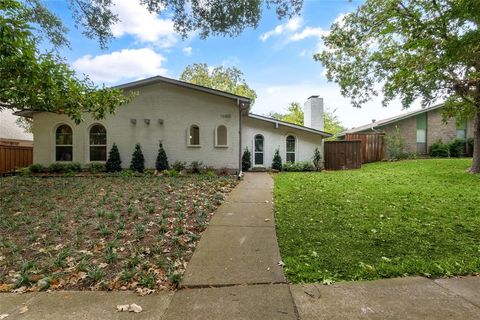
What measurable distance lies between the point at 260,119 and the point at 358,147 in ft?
20.4

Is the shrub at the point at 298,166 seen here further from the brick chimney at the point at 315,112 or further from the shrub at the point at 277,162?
the brick chimney at the point at 315,112

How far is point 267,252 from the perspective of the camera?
13.6 feet

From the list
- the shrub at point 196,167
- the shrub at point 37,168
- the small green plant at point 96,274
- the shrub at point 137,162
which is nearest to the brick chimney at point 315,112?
Answer: the shrub at point 196,167

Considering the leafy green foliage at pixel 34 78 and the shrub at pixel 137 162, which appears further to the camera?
the shrub at pixel 137 162

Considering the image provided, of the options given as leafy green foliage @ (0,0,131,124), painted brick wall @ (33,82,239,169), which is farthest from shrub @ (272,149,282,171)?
leafy green foliage @ (0,0,131,124)

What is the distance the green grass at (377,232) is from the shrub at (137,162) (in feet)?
23.4

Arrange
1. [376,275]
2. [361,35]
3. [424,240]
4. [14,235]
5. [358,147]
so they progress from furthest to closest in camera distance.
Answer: [358,147] < [361,35] < [14,235] < [424,240] < [376,275]

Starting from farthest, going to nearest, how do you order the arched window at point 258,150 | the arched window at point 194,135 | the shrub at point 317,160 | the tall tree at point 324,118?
1. the tall tree at point 324,118
2. the shrub at point 317,160
3. the arched window at point 258,150
4. the arched window at point 194,135

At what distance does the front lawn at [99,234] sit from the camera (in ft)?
11.2

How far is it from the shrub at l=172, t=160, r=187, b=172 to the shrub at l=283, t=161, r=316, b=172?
17.9 ft

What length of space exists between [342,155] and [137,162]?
1141 cm

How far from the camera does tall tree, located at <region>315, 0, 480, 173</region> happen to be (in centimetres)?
486

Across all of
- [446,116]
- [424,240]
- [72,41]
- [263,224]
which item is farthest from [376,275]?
[446,116]

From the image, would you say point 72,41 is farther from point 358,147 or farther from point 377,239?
point 358,147
